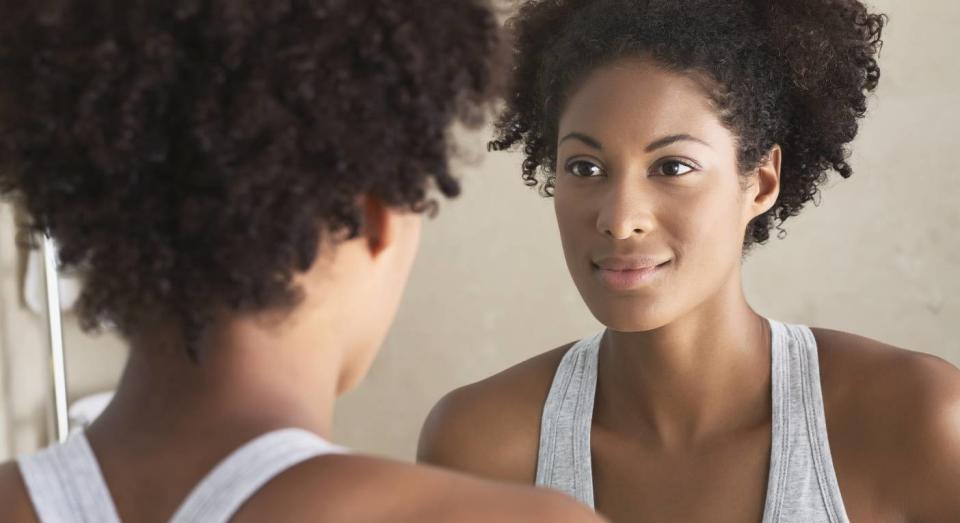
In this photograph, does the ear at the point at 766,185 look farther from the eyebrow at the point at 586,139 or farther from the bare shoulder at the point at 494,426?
the bare shoulder at the point at 494,426

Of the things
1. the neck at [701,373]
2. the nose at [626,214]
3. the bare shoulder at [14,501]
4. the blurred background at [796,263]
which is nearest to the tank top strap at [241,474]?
the bare shoulder at [14,501]

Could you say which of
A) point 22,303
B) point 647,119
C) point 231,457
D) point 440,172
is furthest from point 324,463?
point 22,303

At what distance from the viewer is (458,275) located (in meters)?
2.77

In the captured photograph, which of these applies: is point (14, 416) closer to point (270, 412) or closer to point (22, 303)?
point (22, 303)

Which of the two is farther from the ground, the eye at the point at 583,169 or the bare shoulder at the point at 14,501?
the eye at the point at 583,169

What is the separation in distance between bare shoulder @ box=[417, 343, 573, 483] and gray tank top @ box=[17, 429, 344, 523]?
88 centimetres

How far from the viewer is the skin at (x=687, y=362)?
1387mm

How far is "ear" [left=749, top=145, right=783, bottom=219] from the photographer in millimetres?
1491

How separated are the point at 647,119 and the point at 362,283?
67cm

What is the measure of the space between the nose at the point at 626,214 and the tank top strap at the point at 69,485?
0.74m

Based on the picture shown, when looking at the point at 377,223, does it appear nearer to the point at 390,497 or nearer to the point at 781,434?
the point at 390,497

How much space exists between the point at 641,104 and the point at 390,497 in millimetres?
800

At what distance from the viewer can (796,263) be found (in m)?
2.46

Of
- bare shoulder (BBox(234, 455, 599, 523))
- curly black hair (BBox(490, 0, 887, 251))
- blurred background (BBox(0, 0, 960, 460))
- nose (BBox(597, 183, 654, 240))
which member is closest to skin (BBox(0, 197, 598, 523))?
bare shoulder (BBox(234, 455, 599, 523))
